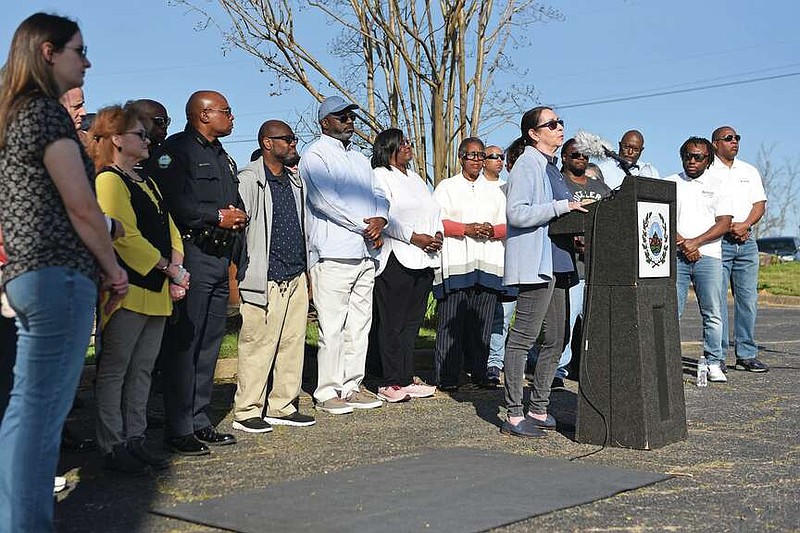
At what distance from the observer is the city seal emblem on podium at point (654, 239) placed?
7.11 metres

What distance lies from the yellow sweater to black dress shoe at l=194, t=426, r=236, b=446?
1.19 meters

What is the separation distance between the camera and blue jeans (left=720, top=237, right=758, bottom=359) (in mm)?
11000

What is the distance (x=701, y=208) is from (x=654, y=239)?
321 cm

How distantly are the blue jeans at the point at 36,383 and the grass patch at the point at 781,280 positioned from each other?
76.1ft

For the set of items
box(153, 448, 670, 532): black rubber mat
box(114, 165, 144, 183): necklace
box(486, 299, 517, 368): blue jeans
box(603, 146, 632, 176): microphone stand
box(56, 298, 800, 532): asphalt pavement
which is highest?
box(603, 146, 632, 176): microphone stand

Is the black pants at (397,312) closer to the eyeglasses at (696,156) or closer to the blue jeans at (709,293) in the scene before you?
the blue jeans at (709,293)

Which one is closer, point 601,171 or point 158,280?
point 158,280

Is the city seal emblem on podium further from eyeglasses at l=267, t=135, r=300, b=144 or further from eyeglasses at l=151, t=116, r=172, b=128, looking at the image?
eyeglasses at l=151, t=116, r=172, b=128

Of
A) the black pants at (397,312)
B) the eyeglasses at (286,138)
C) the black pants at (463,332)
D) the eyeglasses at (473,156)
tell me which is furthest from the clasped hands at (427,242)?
the eyeglasses at (286,138)

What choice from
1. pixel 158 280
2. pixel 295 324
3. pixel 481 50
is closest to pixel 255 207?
pixel 295 324

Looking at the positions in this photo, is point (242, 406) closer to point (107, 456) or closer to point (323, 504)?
point (107, 456)

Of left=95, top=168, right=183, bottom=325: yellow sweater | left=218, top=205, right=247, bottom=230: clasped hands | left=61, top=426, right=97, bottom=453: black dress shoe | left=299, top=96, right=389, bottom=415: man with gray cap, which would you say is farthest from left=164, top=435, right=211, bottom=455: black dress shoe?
left=299, top=96, right=389, bottom=415: man with gray cap

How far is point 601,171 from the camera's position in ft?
35.5

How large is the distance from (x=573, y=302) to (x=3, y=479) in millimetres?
6767
